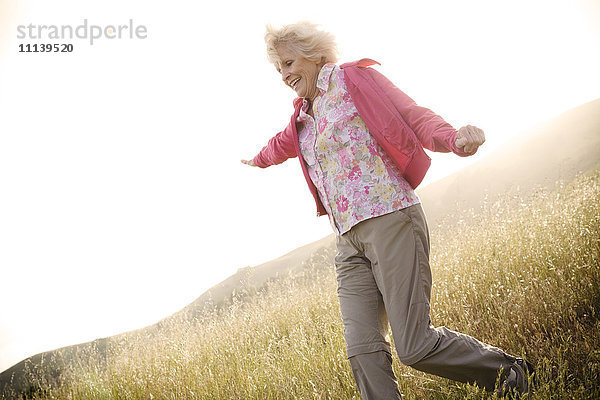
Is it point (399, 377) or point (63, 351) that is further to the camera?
point (63, 351)

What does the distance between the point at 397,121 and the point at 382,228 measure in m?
0.57

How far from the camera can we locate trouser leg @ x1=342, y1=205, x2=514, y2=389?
2.17 metres

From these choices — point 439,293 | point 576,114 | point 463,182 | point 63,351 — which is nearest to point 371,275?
point 439,293

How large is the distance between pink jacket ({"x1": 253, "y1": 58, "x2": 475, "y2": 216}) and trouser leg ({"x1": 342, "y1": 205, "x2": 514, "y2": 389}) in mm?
278

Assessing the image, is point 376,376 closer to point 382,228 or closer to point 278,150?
point 382,228

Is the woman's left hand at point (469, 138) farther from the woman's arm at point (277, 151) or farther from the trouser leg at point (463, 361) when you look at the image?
the woman's arm at point (277, 151)

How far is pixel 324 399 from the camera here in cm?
293

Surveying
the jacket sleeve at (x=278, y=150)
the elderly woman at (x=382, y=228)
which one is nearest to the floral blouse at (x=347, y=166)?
the elderly woman at (x=382, y=228)

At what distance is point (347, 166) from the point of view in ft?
7.81

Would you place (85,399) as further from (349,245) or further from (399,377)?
(349,245)

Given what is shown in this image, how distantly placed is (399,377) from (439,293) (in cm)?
116

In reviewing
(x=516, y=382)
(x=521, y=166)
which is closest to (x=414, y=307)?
(x=516, y=382)

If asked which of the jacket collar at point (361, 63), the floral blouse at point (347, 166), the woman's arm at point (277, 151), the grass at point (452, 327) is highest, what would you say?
the jacket collar at point (361, 63)

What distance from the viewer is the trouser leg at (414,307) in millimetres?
2170
